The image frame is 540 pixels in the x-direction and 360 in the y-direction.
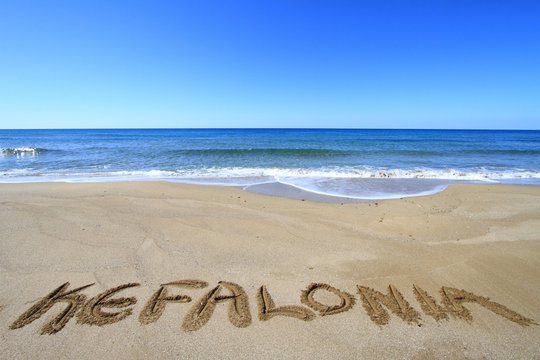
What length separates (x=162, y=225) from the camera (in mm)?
4547

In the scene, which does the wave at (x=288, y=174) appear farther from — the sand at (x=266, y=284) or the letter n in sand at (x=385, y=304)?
the letter n in sand at (x=385, y=304)

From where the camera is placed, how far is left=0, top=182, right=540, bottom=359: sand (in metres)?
2.11

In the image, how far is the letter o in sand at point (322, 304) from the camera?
246cm

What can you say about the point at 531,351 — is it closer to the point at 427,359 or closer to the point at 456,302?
the point at 456,302

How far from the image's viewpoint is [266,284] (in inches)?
113

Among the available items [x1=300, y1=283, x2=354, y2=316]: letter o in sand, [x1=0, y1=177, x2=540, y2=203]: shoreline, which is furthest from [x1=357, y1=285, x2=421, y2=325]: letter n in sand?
[x1=0, y1=177, x2=540, y2=203]: shoreline

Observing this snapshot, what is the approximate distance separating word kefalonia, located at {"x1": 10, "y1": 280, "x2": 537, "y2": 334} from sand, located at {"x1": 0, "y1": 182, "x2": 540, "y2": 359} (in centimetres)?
1

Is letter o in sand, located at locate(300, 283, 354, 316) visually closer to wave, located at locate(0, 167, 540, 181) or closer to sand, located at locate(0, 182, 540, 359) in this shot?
sand, located at locate(0, 182, 540, 359)

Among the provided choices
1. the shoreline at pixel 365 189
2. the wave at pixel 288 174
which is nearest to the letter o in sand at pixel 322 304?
the shoreline at pixel 365 189

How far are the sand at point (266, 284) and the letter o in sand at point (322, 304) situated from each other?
0.02 meters

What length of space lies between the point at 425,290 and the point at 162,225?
4.37 metres

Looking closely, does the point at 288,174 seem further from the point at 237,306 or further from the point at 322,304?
the point at 237,306

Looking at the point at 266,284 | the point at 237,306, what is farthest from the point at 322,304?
the point at 237,306

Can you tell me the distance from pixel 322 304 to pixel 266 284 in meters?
0.70
